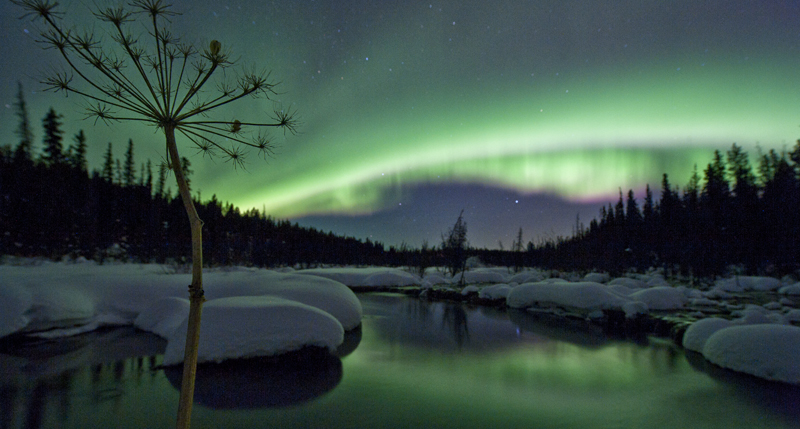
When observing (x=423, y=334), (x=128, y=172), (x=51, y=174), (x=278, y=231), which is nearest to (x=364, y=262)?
(x=278, y=231)

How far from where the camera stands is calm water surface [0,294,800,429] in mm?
8133

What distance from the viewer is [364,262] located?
101188mm

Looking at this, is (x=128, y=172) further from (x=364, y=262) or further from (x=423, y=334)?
(x=364, y=262)

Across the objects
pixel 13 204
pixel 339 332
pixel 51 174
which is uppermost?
pixel 51 174

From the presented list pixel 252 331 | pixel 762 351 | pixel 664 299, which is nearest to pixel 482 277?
pixel 664 299

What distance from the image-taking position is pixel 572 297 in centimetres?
2227

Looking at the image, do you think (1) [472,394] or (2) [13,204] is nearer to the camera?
(1) [472,394]

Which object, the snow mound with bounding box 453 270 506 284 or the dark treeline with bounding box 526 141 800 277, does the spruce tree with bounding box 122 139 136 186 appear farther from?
the dark treeline with bounding box 526 141 800 277

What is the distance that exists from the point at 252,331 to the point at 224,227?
207 feet

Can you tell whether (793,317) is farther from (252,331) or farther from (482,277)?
(482,277)

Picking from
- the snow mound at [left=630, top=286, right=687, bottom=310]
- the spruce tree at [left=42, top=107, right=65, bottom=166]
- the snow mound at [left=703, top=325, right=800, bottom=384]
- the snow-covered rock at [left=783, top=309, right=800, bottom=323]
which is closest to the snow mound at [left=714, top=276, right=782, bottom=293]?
the snow mound at [left=630, top=286, right=687, bottom=310]

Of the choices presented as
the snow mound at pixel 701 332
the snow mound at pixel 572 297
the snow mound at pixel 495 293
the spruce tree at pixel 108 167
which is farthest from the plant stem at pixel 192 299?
the spruce tree at pixel 108 167

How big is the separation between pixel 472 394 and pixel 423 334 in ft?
26.4

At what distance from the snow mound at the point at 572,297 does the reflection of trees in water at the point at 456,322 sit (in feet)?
14.5
